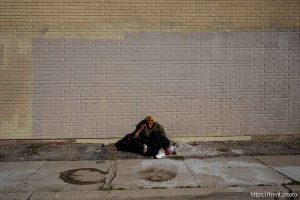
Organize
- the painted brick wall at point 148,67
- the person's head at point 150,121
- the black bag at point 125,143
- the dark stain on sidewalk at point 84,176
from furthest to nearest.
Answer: the painted brick wall at point 148,67
the person's head at point 150,121
the black bag at point 125,143
the dark stain on sidewalk at point 84,176

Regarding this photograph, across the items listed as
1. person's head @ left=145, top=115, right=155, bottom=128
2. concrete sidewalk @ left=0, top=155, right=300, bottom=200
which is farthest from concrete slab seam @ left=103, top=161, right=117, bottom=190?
person's head @ left=145, top=115, right=155, bottom=128

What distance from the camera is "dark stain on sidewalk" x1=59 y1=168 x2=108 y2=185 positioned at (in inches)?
233

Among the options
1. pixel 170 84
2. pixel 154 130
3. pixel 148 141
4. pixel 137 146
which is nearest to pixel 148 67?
pixel 170 84

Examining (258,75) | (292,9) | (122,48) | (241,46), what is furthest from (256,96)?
(122,48)

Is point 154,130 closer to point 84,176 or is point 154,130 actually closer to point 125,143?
point 125,143

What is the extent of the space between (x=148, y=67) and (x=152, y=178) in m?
3.59

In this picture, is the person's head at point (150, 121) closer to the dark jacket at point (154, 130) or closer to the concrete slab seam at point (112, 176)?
the dark jacket at point (154, 130)

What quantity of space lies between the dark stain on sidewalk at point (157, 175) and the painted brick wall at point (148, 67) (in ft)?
8.08

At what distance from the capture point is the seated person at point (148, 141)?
7.67 m

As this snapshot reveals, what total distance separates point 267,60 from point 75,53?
5.05 m

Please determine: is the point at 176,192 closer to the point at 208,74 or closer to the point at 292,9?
the point at 208,74

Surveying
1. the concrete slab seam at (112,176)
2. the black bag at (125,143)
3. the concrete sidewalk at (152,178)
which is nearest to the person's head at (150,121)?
the black bag at (125,143)

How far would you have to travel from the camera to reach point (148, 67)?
29.1 feet

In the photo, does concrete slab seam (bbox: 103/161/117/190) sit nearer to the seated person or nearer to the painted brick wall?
the seated person
